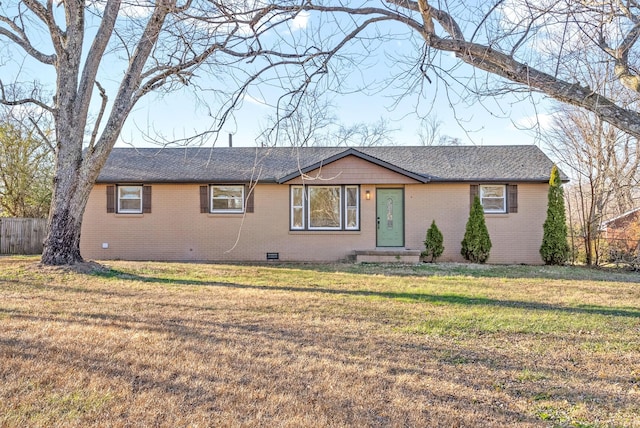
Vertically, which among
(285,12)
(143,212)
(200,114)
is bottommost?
(143,212)

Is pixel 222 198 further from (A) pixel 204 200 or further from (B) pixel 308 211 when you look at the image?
(B) pixel 308 211

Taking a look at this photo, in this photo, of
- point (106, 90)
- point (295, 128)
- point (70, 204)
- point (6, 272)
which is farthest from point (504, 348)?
point (106, 90)

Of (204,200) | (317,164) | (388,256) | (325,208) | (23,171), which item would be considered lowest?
(388,256)

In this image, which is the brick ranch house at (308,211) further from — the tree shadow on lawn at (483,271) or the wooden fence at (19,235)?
the wooden fence at (19,235)

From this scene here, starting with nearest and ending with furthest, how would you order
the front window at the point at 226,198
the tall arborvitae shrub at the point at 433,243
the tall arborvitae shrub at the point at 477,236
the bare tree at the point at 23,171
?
the tall arborvitae shrub at the point at 477,236
the tall arborvitae shrub at the point at 433,243
the front window at the point at 226,198
the bare tree at the point at 23,171

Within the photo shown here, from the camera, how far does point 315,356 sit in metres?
4.01

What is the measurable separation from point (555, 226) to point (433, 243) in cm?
354

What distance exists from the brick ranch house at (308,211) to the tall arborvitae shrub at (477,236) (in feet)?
1.65

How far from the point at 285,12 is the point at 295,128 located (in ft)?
4.26

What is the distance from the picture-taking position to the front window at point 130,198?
13.7 meters

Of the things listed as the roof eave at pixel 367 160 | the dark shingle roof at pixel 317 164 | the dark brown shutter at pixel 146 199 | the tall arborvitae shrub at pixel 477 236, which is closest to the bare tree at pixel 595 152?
the dark shingle roof at pixel 317 164

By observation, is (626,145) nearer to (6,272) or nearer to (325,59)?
(325,59)

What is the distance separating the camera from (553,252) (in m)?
12.7

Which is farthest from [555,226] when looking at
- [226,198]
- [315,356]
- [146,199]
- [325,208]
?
[146,199]
